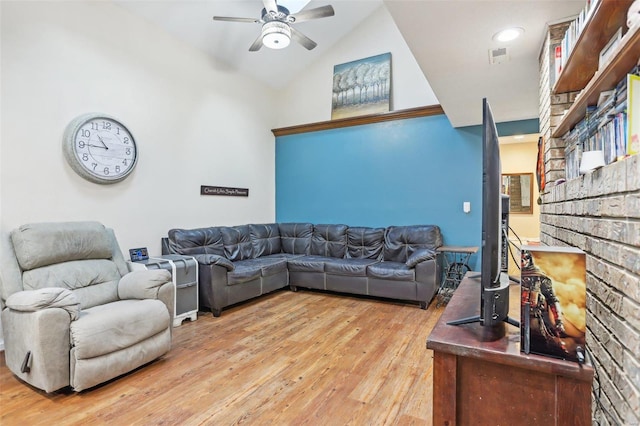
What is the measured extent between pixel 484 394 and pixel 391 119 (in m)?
4.44

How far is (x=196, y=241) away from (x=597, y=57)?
3959 mm

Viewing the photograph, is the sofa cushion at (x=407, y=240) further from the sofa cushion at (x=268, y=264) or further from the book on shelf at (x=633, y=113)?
the book on shelf at (x=633, y=113)

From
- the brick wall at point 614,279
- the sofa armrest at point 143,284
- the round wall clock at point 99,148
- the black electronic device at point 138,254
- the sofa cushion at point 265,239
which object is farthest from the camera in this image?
Result: the sofa cushion at point 265,239

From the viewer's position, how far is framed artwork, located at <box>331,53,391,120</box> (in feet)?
16.6

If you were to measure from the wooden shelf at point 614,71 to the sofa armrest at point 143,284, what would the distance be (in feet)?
9.32

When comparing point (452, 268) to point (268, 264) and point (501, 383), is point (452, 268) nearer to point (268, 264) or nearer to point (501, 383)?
point (268, 264)

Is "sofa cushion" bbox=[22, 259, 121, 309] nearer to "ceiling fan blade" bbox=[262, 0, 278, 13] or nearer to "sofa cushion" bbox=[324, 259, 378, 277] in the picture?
"sofa cushion" bbox=[324, 259, 378, 277]

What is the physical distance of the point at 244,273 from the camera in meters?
3.92

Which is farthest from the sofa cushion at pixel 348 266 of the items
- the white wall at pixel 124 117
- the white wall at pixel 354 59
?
the white wall at pixel 354 59

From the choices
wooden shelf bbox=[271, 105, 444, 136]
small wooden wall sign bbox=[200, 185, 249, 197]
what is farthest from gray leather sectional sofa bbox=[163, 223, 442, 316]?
wooden shelf bbox=[271, 105, 444, 136]

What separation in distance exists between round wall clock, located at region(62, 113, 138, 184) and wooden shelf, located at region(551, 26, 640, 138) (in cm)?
381

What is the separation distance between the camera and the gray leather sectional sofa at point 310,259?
12.5 ft

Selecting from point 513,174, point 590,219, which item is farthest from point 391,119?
point 590,219

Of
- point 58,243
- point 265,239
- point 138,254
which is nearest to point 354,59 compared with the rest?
point 265,239
